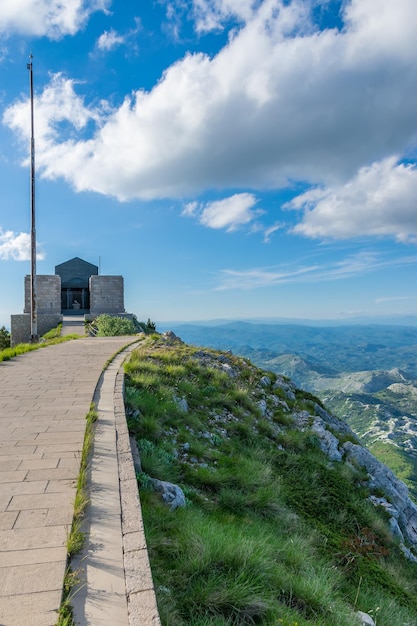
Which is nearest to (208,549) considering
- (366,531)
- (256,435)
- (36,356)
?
(366,531)

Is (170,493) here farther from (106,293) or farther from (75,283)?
(75,283)

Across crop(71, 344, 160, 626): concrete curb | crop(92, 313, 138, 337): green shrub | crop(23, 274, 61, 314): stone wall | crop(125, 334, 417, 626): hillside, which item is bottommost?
crop(125, 334, 417, 626): hillside

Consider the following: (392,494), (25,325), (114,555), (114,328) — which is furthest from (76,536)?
(25,325)

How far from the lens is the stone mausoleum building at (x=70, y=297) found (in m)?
29.1

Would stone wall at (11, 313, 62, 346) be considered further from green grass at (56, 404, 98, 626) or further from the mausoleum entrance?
green grass at (56, 404, 98, 626)

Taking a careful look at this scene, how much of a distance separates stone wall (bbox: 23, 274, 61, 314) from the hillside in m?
23.2

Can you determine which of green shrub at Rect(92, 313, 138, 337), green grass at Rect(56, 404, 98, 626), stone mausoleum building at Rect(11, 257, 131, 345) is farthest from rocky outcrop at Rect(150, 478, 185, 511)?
stone mausoleum building at Rect(11, 257, 131, 345)

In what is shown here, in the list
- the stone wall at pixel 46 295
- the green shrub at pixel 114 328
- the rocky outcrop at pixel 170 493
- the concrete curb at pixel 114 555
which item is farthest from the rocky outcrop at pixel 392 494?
the stone wall at pixel 46 295

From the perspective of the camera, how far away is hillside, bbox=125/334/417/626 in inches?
122

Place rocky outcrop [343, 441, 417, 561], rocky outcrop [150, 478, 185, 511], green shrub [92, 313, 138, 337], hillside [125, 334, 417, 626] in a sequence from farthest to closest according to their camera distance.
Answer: green shrub [92, 313, 138, 337] → rocky outcrop [343, 441, 417, 561] → rocky outcrop [150, 478, 185, 511] → hillside [125, 334, 417, 626]

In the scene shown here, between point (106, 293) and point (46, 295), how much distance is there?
193 inches

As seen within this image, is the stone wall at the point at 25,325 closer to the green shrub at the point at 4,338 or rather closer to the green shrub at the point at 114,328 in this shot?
the green shrub at the point at 4,338

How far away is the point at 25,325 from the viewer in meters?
28.9

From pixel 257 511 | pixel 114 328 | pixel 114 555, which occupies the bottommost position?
pixel 257 511
